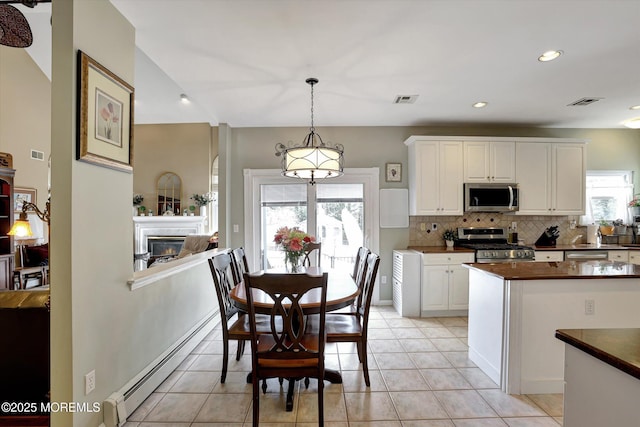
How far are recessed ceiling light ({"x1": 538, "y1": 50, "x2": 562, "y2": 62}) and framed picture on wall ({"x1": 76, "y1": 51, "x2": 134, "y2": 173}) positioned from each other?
10.6ft

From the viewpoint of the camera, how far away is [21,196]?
16.4 feet

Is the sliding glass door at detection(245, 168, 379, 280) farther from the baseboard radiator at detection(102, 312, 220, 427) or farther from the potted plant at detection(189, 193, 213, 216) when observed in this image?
the potted plant at detection(189, 193, 213, 216)

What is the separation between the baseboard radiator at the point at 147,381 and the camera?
184 centimetres

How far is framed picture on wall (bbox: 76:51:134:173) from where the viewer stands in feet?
5.33

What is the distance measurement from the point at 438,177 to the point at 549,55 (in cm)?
188

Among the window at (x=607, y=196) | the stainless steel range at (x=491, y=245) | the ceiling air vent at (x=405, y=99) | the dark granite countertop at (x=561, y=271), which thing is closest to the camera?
the dark granite countertop at (x=561, y=271)

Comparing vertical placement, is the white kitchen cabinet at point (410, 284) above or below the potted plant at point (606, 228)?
below

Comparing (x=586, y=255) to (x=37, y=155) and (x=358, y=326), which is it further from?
(x=37, y=155)

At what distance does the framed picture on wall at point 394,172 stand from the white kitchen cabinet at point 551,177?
1.60 metres

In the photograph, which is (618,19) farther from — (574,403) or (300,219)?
(300,219)

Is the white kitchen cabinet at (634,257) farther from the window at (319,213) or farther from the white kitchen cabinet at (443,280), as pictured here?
the window at (319,213)

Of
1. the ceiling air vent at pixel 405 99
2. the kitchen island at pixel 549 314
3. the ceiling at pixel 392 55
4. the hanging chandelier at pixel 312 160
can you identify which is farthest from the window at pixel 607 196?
the hanging chandelier at pixel 312 160

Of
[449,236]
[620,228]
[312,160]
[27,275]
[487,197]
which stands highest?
[312,160]

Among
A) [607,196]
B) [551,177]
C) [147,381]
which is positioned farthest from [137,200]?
[607,196]
